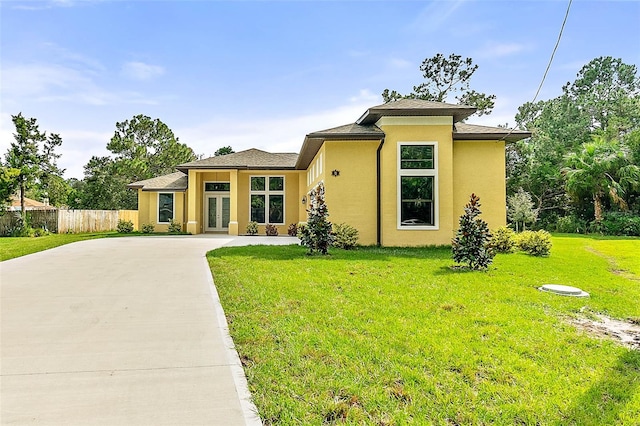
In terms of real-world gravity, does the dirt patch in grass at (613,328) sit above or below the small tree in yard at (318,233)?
below

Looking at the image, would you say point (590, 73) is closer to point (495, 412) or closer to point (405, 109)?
point (405, 109)

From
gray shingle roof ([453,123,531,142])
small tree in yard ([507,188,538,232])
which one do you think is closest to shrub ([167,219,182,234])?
gray shingle roof ([453,123,531,142])

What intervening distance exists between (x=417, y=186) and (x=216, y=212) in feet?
46.0

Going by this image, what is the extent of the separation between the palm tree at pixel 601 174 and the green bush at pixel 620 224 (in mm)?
711

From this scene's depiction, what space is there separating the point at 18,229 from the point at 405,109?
917 inches

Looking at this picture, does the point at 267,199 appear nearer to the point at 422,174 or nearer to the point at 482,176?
the point at 422,174

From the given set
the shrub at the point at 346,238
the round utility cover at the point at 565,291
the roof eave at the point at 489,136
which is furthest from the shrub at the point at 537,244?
the round utility cover at the point at 565,291

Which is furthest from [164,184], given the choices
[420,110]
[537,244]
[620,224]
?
[620,224]

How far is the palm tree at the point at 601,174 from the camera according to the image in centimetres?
2316

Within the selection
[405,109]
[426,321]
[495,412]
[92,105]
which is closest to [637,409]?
[495,412]

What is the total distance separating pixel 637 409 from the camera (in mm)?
3006

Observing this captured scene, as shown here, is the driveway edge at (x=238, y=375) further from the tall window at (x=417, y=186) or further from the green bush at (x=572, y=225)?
the green bush at (x=572, y=225)

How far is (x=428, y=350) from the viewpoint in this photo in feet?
13.5

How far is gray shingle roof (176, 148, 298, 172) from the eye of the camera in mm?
21062
